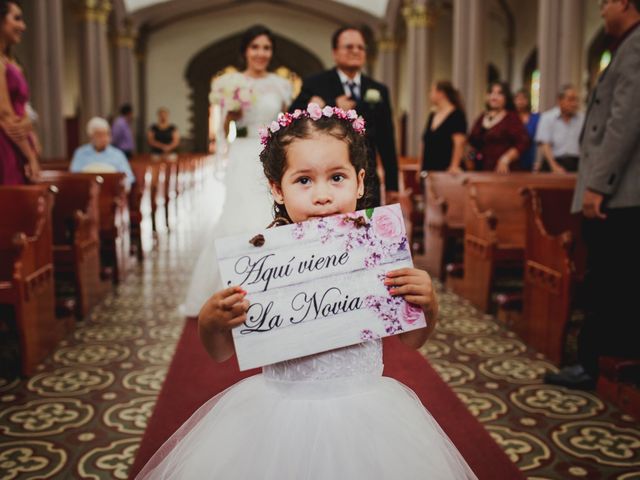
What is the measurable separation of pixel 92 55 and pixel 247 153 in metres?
13.0

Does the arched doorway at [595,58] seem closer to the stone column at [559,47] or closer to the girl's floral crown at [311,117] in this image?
the stone column at [559,47]

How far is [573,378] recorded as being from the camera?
11.5 ft

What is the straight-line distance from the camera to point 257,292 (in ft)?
5.00

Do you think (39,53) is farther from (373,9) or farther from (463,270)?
(373,9)

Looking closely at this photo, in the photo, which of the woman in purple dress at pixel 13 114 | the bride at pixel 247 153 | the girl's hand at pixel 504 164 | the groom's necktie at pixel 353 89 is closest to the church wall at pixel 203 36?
the girl's hand at pixel 504 164

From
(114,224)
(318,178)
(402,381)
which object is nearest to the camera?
(318,178)

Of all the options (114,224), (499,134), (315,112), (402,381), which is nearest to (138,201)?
(114,224)

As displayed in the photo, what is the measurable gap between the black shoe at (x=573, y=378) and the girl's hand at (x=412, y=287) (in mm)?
2238

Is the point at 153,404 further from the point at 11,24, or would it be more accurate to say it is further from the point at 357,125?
the point at 11,24

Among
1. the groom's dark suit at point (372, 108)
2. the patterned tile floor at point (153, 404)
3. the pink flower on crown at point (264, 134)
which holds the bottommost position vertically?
the patterned tile floor at point (153, 404)

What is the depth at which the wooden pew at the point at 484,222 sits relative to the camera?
206 inches

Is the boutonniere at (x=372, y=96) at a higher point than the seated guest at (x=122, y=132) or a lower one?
lower

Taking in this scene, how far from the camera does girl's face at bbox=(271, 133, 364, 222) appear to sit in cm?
159

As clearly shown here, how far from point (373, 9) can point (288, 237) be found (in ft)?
69.8
